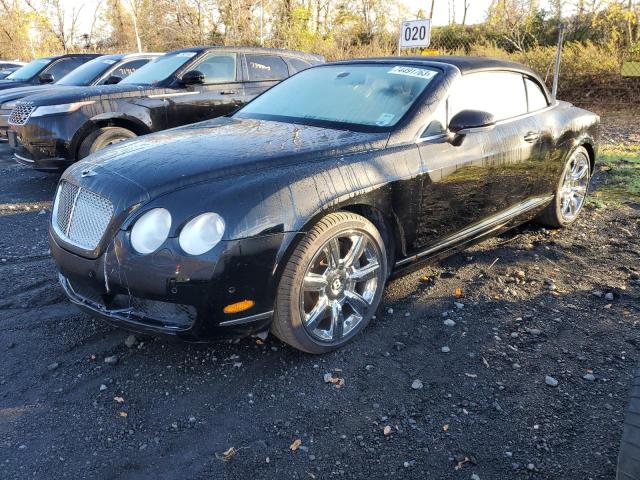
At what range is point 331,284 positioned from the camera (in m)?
3.01

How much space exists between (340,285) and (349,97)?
56.4 inches

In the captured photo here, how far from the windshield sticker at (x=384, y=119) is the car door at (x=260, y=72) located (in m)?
4.48

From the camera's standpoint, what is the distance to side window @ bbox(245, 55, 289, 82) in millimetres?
7727

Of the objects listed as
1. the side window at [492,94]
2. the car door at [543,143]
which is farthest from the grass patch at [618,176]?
the side window at [492,94]

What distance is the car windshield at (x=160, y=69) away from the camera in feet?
23.4

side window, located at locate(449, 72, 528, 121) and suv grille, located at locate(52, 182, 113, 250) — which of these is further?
side window, located at locate(449, 72, 528, 121)

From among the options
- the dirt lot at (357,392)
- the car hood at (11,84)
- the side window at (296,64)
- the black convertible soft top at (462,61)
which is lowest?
the dirt lot at (357,392)

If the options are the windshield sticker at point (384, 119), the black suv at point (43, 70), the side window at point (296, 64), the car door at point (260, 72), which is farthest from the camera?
the black suv at point (43, 70)

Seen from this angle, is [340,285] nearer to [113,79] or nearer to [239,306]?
[239,306]

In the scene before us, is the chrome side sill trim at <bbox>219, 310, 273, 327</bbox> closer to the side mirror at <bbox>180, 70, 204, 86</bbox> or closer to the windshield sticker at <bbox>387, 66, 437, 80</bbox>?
the windshield sticker at <bbox>387, 66, 437, 80</bbox>

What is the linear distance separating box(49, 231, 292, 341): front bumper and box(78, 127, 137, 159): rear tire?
4184 millimetres

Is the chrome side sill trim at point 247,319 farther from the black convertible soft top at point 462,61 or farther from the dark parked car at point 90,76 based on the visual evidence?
the dark parked car at point 90,76

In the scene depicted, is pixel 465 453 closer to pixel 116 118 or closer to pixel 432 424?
pixel 432 424

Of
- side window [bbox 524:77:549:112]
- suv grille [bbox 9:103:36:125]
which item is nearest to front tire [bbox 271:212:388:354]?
side window [bbox 524:77:549:112]
